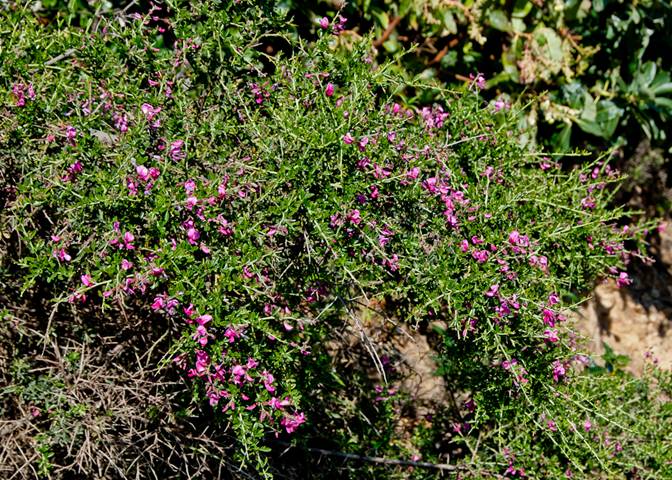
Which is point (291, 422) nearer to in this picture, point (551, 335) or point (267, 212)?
point (267, 212)

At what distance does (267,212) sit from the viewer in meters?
2.20

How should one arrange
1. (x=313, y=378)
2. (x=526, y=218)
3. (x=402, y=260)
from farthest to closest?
(x=313, y=378) < (x=526, y=218) < (x=402, y=260)

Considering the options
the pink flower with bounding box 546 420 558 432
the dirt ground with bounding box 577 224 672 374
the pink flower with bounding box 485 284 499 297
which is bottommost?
the dirt ground with bounding box 577 224 672 374

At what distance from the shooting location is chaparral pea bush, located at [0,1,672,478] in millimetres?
2162

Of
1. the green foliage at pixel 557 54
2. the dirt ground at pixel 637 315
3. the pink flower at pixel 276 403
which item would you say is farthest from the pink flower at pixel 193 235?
the dirt ground at pixel 637 315

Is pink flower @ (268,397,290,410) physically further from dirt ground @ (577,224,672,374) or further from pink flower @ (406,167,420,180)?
dirt ground @ (577,224,672,374)

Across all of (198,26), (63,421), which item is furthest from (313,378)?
(198,26)

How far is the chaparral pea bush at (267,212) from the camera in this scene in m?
2.16

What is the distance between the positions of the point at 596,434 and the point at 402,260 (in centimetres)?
106

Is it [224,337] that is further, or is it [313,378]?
[313,378]

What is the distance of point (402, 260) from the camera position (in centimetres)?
234

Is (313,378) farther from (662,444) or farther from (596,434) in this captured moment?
(662,444)

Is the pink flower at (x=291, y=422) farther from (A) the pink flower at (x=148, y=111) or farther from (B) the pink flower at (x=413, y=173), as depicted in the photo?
(A) the pink flower at (x=148, y=111)

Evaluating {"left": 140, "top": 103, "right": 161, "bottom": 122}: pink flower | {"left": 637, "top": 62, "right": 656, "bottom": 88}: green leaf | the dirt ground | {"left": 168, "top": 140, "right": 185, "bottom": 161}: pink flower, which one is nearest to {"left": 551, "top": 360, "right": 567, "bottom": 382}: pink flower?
{"left": 168, "top": 140, "right": 185, "bottom": 161}: pink flower
